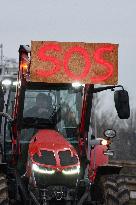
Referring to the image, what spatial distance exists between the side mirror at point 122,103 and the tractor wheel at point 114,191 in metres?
1.09

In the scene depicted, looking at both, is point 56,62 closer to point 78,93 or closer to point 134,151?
point 78,93

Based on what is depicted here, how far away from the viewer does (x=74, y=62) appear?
8.23 m

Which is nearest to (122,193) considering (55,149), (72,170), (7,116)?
(72,170)

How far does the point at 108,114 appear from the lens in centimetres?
9244

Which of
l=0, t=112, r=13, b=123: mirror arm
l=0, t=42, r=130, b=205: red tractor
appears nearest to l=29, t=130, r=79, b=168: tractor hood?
l=0, t=42, r=130, b=205: red tractor

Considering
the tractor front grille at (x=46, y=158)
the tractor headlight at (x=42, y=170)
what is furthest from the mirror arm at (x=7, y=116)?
the tractor headlight at (x=42, y=170)

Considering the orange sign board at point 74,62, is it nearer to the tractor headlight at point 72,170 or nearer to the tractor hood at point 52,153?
the tractor hood at point 52,153

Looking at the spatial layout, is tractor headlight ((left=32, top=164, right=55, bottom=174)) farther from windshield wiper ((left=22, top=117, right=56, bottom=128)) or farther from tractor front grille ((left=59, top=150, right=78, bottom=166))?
windshield wiper ((left=22, top=117, right=56, bottom=128))

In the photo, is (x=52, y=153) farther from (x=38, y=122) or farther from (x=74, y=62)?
(x=74, y=62)

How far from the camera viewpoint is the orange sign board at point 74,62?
8.12 metres

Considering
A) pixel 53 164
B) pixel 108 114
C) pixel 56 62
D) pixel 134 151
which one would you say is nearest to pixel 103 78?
pixel 56 62

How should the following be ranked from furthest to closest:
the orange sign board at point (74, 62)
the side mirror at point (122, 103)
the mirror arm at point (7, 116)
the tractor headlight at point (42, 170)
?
the mirror arm at point (7, 116) → the side mirror at point (122, 103) → the tractor headlight at point (42, 170) → the orange sign board at point (74, 62)

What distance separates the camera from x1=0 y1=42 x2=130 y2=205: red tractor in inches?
332

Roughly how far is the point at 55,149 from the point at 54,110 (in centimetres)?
122
